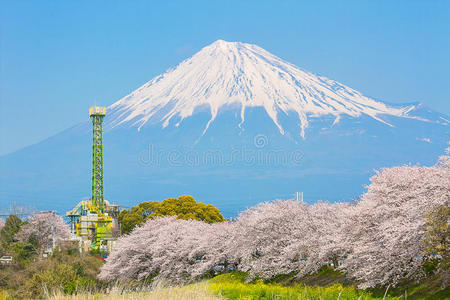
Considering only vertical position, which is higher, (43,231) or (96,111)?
(96,111)

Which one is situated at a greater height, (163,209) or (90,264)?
(163,209)

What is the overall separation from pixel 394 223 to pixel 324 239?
7.94 metres

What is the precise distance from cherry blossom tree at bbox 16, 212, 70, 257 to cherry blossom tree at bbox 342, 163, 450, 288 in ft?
124

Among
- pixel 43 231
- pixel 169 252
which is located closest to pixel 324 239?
pixel 169 252

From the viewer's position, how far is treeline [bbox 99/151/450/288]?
77.0 feet


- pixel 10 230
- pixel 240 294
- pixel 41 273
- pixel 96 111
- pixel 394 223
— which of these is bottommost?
pixel 240 294

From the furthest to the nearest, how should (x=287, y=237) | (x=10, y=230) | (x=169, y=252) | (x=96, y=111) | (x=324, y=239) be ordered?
(x=96, y=111) < (x=10, y=230) < (x=169, y=252) < (x=287, y=237) < (x=324, y=239)

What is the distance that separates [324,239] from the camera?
32188mm

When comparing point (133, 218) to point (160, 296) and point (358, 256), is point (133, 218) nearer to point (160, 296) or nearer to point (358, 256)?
point (358, 256)

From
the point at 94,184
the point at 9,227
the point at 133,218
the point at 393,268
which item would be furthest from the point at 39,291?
the point at 94,184

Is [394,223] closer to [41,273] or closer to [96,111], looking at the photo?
[41,273]

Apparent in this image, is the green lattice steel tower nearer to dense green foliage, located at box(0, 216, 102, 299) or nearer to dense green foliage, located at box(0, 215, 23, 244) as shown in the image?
dense green foliage, located at box(0, 215, 23, 244)

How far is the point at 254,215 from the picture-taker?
3953cm

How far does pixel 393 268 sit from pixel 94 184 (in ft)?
281
